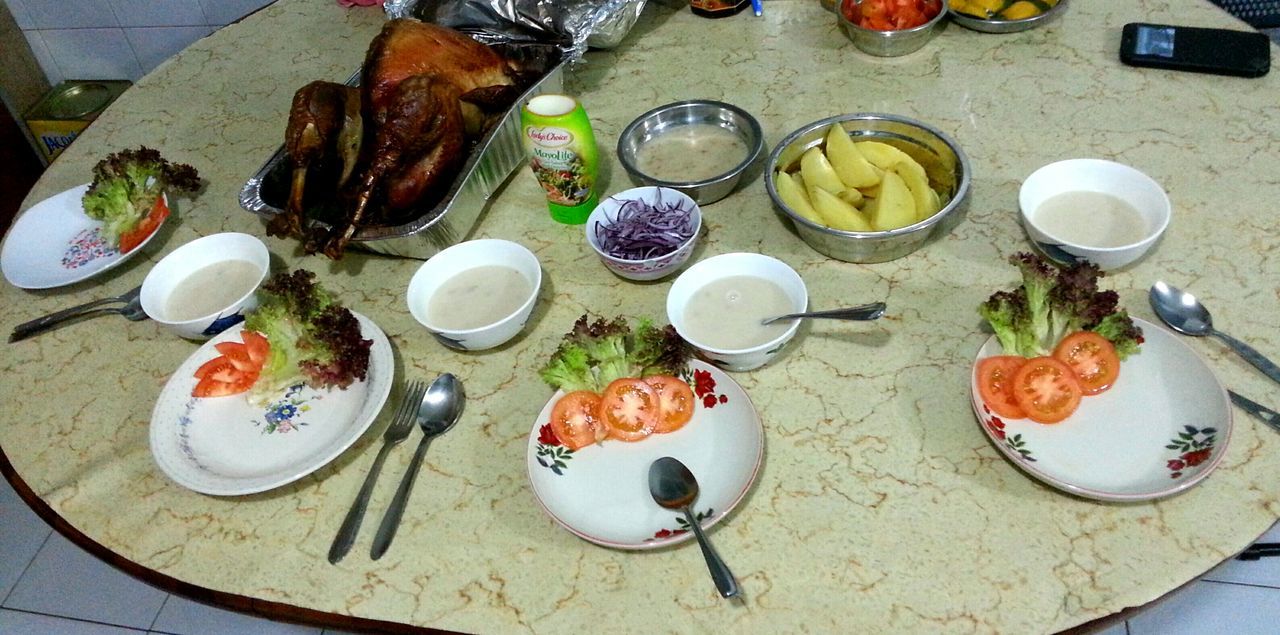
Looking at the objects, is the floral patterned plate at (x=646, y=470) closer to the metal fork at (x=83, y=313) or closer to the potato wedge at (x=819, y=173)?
the potato wedge at (x=819, y=173)

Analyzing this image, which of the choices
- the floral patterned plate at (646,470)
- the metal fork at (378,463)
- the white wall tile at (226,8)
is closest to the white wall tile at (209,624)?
the metal fork at (378,463)

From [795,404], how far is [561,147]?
674 millimetres

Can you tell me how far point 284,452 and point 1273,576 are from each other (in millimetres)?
2329

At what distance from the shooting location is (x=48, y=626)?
2389 millimetres

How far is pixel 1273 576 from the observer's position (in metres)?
2.03

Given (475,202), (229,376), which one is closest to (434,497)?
(229,376)

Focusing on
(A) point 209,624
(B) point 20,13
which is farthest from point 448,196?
(B) point 20,13

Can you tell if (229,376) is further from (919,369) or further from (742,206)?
(919,369)

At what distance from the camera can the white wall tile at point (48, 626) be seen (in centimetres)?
237

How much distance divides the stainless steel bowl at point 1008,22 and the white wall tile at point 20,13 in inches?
152

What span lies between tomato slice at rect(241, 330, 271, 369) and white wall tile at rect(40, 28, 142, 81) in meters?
2.96

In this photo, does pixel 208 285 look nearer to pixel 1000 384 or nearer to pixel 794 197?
pixel 794 197

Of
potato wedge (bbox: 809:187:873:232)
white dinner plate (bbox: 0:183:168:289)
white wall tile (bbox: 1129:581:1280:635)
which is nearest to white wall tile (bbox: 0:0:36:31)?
white dinner plate (bbox: 0:183:168:289)

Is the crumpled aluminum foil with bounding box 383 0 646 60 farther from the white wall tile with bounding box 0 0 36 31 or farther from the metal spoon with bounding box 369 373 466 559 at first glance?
the white wall tile with bounding box 0 0 36 31
